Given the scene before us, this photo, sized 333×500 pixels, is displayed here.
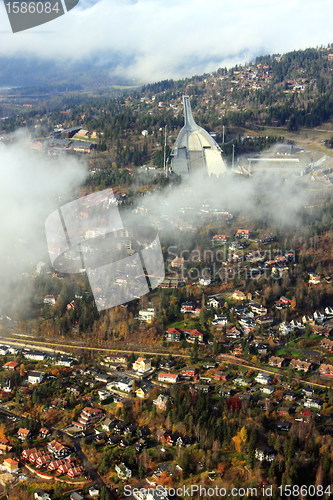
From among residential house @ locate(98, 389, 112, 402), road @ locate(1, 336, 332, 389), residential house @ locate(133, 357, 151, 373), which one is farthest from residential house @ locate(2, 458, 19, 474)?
road @ locate(1, 336, 332, 389)

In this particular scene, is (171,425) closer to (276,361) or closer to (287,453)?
(287,453)

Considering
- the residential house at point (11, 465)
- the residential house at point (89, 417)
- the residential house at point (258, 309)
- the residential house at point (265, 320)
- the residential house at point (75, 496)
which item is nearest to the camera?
the residential house at point (75, 496)

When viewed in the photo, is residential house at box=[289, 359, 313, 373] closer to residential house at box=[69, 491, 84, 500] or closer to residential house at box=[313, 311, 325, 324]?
residential house at box=[313, 311, 325, 324]

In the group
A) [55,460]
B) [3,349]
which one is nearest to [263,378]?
[55,460]

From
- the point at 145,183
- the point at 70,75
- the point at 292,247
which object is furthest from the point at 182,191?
the point at 70,75

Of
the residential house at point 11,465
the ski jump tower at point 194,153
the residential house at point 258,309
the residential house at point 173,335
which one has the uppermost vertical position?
the ski jump tower at point 194,153

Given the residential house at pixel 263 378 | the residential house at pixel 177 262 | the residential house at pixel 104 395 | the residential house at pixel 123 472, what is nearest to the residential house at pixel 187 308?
the residential house at pixel 177 262

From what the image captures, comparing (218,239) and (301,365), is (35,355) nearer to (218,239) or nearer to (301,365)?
(301,365)

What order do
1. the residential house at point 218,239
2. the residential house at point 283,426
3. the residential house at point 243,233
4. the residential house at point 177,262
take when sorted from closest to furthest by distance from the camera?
1. the residential house at point 283,426
2. the residential house at point 177,262
3. the residential house at point 218,239
4. the residential house at point 243,233

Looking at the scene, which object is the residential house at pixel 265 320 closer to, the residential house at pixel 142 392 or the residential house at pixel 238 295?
the residential house at pixel 238 295
